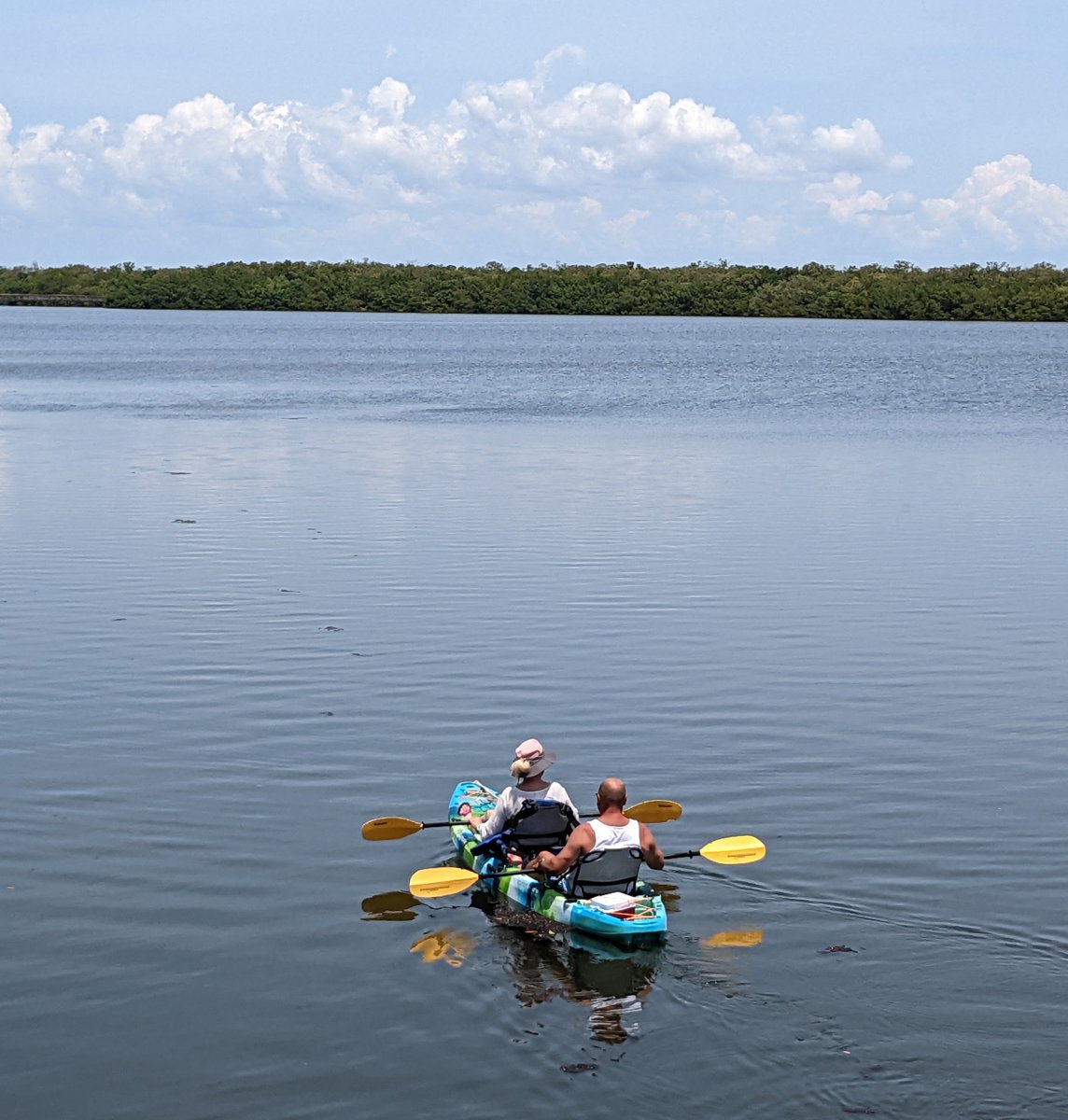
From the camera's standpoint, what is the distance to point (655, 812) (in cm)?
1416

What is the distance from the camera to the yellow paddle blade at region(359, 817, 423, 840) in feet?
45.1

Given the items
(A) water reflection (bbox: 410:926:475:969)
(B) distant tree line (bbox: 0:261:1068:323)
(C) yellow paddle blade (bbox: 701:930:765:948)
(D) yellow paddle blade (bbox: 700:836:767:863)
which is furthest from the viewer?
(B) distant tree line (bbox: 0:261:1068:323)

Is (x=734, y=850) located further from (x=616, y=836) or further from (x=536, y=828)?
(x=536, y=828)

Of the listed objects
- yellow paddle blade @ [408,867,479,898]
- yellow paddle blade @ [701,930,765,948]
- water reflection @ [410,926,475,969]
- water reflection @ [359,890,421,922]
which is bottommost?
water reflection @ [410,926,475,969]

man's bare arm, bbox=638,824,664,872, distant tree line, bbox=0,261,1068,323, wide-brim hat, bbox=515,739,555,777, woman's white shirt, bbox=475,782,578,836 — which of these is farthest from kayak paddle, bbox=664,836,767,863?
distant tree line, bbox=0,261,1068,323

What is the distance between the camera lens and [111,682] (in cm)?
1902

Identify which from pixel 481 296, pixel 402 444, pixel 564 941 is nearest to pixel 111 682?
pixel 564 941

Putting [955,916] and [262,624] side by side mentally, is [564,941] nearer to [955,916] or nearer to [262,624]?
[955,916]

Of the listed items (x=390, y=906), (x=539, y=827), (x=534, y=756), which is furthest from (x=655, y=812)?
(x=390, y=906)

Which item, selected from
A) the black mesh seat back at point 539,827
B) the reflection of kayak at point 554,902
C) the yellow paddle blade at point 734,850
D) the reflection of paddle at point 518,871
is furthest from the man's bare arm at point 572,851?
the yellow paddle blade at point 734,850

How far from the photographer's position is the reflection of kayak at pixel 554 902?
474 inches

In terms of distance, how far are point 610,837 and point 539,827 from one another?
1.08m

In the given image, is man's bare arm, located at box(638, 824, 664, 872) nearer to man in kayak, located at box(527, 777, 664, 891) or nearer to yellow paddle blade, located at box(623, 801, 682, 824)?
man in kayak, located at box(527, 777, 664, 891)

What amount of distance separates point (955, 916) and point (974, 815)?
2.53 metres
